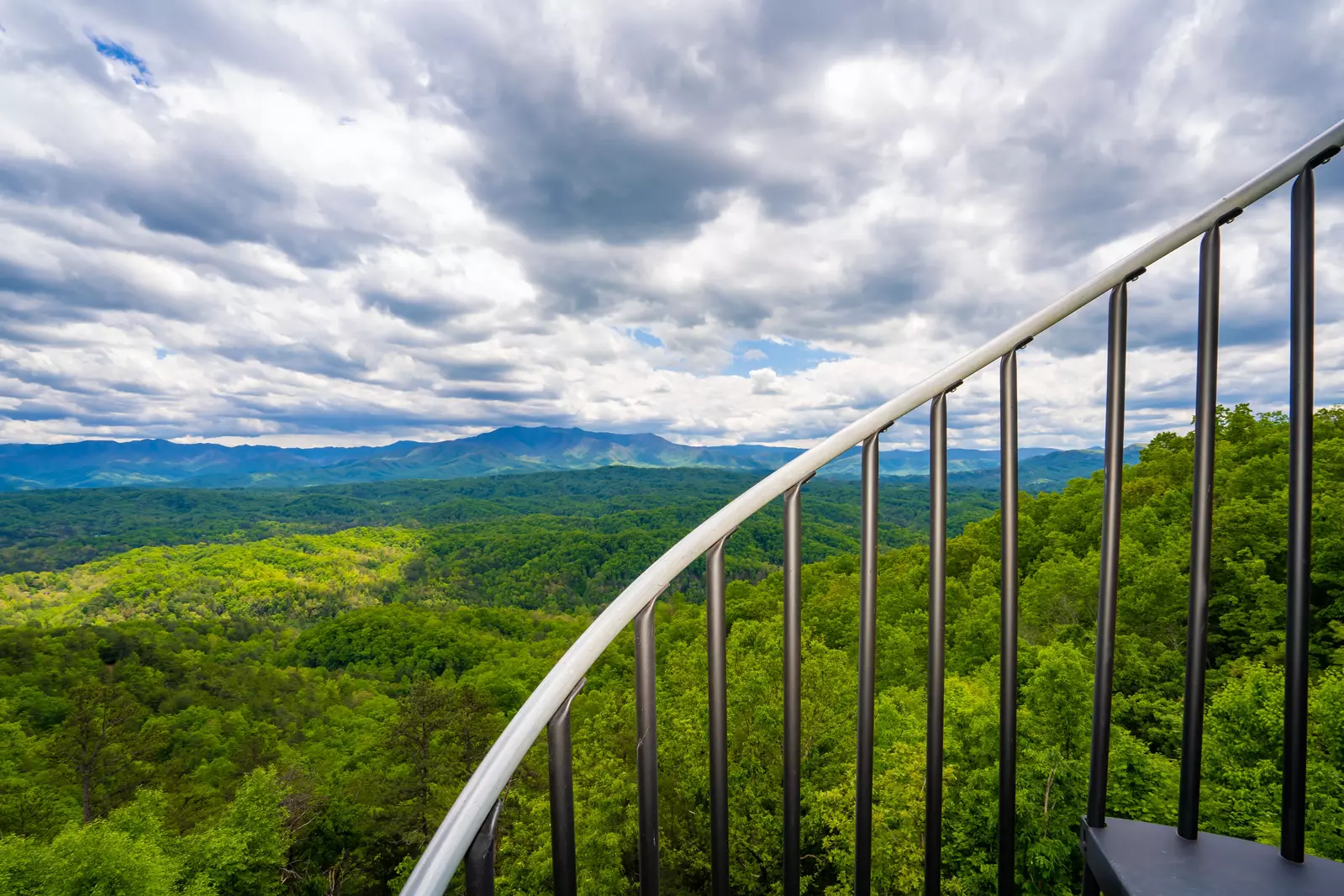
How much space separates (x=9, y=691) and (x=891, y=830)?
53133mm

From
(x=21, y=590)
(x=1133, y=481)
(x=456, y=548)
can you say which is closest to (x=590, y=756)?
(x=1133, y=481)

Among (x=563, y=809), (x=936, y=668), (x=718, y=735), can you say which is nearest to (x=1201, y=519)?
(x=936, y=668)

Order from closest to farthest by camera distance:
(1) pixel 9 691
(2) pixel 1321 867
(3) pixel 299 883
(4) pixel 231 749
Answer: (2) pixel 1321 867 < (3) pixel 299 883 < (4) pixel 231 749 < (1) pixel 9 691

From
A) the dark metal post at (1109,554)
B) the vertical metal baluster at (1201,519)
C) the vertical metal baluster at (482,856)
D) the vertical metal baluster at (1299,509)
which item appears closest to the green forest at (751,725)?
the vertical metal baluster at (482,856)

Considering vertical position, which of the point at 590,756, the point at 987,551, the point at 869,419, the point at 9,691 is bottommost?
the point at 9,691

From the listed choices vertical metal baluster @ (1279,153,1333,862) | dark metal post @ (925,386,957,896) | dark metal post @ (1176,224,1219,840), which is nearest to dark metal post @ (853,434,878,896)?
dark metal post @ (925,386,957,896)

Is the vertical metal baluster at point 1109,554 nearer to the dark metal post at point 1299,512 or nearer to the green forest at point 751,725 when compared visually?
the dark metal post at point 1299,512

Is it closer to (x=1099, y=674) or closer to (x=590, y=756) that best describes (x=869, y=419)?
(x=1099, y=674)

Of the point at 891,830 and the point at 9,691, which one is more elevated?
the point at 891,830

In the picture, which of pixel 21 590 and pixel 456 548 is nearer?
pixel 21 590

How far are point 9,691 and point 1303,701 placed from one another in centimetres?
5818

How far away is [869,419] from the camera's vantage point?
3.45 ft

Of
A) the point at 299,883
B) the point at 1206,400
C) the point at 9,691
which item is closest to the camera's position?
the point at 1206,400

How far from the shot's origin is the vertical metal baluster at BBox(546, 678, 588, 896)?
801 millimetres
